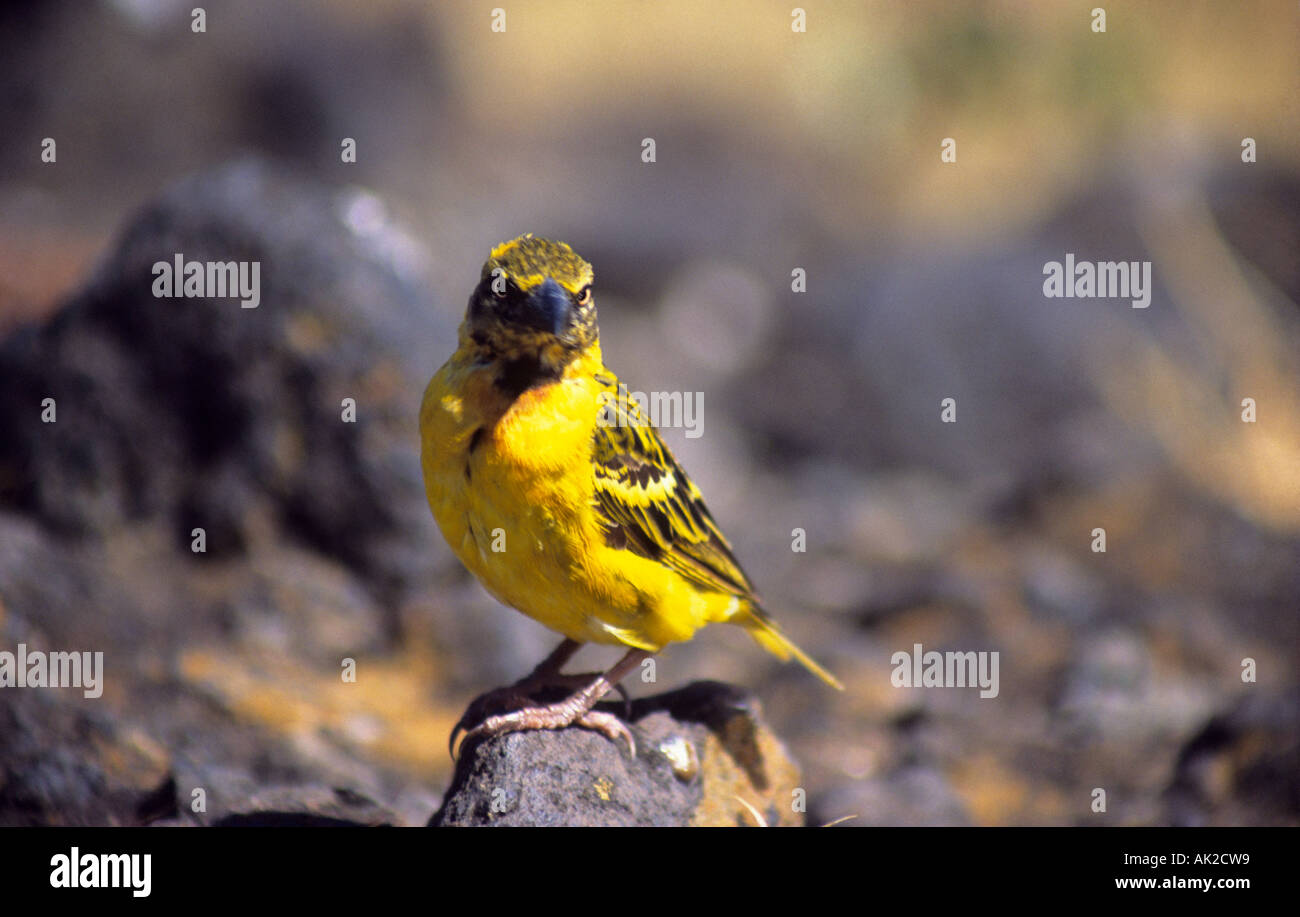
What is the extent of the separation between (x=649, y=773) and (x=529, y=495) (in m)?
1.36

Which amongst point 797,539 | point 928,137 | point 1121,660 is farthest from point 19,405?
point 928,137

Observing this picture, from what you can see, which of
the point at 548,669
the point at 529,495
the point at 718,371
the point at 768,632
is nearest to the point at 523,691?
the point at 548,669

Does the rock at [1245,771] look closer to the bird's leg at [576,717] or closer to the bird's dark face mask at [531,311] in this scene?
the bird's leg at [576,717]

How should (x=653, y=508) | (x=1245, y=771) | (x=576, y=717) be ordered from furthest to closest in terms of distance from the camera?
(x=1245, y=771), (x=653, y=508), (x=576, y=717)

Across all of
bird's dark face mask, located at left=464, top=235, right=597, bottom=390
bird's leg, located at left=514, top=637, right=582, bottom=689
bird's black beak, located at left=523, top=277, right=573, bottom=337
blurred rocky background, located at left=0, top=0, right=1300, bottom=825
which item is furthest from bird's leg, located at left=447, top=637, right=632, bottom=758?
bird's black beak, located at left=523, top=277, right=573, bottom=337

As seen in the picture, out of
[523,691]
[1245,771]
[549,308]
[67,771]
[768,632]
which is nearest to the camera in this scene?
[549,308]

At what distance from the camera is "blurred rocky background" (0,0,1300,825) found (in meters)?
7.23

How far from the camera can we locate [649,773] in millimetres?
4773

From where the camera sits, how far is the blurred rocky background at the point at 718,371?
7.23 m

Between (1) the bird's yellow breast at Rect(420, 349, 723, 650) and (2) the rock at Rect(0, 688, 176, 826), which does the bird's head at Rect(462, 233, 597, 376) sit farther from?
(2) the rock at Rect(0, 688, 176, 826)

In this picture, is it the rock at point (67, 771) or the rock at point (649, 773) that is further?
the rock at point (67, 771)

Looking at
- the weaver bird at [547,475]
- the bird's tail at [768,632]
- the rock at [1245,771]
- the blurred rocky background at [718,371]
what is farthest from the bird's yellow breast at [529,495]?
the rock at [1245,771]

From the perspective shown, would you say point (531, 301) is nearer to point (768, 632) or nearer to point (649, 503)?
point (649, 503)

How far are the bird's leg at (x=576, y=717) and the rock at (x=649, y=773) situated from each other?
0.04 metres
